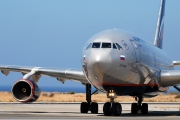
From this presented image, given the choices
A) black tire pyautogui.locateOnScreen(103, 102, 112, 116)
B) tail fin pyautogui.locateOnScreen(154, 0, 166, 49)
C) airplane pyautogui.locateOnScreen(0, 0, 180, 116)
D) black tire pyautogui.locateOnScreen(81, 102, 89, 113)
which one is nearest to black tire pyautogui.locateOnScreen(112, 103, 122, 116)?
airplane pyautogui.locateOnScreen(0, 0, 180, 116)

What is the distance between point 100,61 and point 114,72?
46.0 inches

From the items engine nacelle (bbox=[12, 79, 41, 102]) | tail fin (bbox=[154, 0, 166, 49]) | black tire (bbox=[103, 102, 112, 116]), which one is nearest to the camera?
black tire (bbox=[103, 102, 112, 116])

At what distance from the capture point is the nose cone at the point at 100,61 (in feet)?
89.8

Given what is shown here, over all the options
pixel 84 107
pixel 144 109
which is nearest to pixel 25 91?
pixel 84 107

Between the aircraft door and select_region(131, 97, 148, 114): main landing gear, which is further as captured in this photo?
select_region(131, 97, 148, 114): main landing gear

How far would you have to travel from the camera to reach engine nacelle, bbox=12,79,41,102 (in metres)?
31.0

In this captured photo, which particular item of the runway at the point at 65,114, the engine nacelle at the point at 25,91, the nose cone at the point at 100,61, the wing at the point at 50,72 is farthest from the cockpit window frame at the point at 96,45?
the engine nacelle at the point at 25,91

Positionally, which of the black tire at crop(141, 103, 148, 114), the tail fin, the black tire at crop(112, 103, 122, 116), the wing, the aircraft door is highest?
the tail fin

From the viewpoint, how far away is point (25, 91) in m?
31.7

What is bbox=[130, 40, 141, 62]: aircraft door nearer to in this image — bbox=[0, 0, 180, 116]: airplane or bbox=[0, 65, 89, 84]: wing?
bbox=[0, 0, 180, 116]: airplane

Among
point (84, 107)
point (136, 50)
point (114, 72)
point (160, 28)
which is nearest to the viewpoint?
point (114, 72)

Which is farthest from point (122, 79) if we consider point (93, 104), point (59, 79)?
point (59, 79)

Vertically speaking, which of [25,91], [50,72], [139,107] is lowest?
[139,107]

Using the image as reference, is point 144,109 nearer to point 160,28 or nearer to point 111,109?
point 111,109
